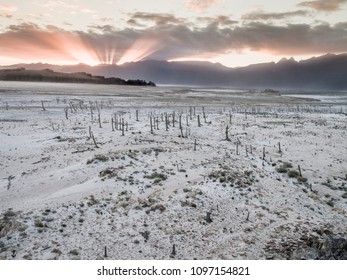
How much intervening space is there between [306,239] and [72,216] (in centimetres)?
1072

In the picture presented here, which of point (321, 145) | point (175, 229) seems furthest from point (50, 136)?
point (321, 145)

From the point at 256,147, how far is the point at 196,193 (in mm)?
15204

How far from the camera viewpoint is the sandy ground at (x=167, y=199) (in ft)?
40.9

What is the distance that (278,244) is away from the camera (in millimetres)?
12758

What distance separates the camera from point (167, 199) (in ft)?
54.7

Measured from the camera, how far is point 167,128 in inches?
1436

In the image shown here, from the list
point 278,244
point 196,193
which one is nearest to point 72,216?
point 196,193

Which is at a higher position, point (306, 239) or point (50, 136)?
point (50, 136)

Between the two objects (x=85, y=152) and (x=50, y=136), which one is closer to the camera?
(x=85, y=152)

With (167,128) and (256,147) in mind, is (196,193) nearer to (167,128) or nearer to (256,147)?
(256,147)

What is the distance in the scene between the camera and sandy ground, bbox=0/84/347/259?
12453mm
